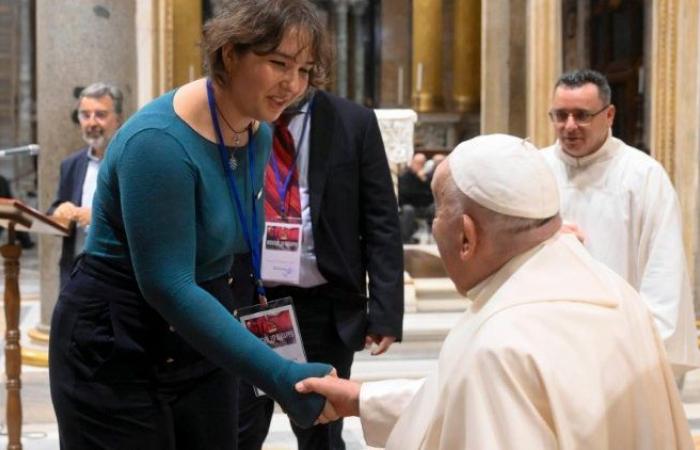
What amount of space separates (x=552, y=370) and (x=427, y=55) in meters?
17.1

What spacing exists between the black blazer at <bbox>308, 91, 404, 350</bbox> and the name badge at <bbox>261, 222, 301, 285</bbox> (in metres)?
0.09

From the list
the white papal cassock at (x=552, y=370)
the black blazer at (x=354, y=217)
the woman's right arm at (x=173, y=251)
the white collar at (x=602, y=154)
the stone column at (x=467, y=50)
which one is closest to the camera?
the white papal cassock at (x=552, y=370)

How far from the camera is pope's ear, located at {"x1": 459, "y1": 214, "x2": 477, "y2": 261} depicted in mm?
2264

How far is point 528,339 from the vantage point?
6.93 feet

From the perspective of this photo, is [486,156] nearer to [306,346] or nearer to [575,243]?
[575,243]

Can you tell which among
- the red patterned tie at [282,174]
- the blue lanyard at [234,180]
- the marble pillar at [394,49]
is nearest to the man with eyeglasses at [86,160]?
the red patterned tie at [282,174]

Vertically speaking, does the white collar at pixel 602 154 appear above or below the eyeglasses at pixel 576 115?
below

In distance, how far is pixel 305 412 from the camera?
268 cm

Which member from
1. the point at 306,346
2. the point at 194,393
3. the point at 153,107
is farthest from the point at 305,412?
the point at 306,346

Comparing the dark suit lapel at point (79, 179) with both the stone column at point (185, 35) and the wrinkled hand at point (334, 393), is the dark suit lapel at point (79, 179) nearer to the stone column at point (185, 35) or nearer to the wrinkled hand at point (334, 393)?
the wrinkled hand at point (334, 393)

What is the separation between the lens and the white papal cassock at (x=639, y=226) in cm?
466

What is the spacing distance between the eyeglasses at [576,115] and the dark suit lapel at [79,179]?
2297 millimetres

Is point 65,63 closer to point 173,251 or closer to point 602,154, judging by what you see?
point 602,154

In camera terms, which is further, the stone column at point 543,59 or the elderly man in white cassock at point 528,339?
the stone column at point 543,59
